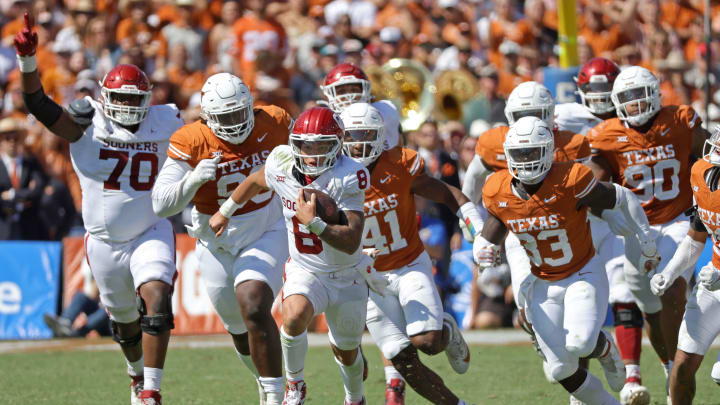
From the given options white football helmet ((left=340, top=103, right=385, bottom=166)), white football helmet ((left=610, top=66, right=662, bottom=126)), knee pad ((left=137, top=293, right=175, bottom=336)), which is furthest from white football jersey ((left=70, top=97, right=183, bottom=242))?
white football helmet ((left=610, top=66, right=662, bottom=126))

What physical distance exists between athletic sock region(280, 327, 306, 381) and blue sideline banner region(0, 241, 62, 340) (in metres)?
6.23

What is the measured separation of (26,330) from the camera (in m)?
12.1

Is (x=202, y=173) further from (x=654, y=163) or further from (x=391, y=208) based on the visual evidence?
(x=654, y=163)

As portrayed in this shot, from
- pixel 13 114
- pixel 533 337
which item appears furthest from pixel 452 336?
pixel 13 114

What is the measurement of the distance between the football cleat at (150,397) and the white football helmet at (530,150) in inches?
99.1

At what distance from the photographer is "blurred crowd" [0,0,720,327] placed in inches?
485

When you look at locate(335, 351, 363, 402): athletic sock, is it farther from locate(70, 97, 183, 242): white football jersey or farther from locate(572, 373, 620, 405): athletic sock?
locate(70, 97, 183, 242): white football jersey

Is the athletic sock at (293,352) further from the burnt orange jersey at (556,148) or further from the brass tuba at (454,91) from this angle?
the brass tuba at (454,91)

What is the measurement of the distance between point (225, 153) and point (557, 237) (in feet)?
6.82

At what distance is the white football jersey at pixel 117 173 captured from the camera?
7.60m

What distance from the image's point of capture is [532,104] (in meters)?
7.53

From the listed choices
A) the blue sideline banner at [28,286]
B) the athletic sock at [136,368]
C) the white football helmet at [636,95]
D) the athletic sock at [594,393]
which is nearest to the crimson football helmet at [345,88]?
the white football helmet at [636,95]

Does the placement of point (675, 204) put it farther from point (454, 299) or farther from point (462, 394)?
point (454, 299)

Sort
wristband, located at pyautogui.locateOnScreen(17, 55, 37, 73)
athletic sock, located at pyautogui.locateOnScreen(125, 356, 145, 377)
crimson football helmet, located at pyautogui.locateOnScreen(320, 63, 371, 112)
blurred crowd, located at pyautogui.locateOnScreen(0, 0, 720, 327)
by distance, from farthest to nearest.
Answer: blurred crowd, located at pyautogui.locateOnScreen(0, 0, 720, 327) < crimson football helmet, located at pyautogui.locateOnScreen(320, 63, 371, 112) < athletic sock, located at pyautogui.locateOnScreen(125, 356, 145, 377) < wristband, located at pyautogui.locateOnScreen(17, 55, 37, 73)
